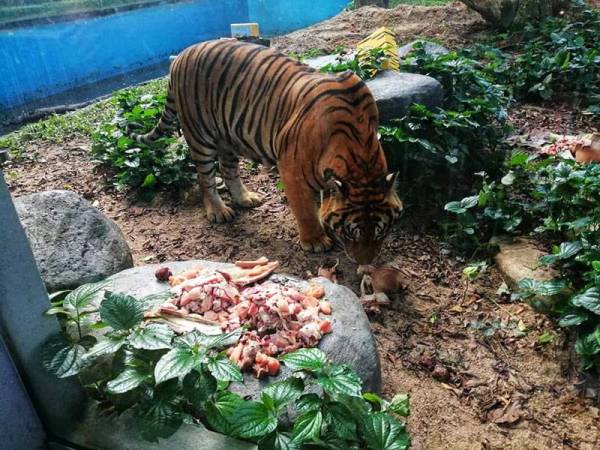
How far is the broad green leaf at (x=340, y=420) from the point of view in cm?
169

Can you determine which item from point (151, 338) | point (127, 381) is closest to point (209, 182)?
point (151, 338)

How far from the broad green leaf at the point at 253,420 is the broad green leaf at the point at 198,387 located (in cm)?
12

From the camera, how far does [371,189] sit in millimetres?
3049

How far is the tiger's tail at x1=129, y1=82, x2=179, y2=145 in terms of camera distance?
4.41 metres

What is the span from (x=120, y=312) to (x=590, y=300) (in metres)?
2.18

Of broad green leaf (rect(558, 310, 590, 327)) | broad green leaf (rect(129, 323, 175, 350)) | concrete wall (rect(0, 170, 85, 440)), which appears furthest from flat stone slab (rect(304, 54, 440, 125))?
concrete wall (rect(0, 170, 85, 440))

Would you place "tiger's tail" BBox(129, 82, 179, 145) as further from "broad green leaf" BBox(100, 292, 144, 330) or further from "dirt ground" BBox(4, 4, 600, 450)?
"broad green leaf" BBox(100, 292, 144, 330)

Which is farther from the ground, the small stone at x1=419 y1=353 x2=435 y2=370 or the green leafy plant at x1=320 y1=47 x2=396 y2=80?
the green leafy plant at x1=320 y1=47 x2=396 y2=80

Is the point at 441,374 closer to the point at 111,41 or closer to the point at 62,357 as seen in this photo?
the point at 62,357

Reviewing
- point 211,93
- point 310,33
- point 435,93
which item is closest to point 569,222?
point 435,93

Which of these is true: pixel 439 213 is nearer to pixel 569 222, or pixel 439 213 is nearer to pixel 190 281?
pixel 569 222

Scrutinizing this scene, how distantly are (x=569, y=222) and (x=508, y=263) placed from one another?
1.46ft

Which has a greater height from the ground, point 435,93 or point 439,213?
point 435,93

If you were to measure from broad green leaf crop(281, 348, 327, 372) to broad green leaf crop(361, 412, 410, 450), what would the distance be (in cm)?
24
